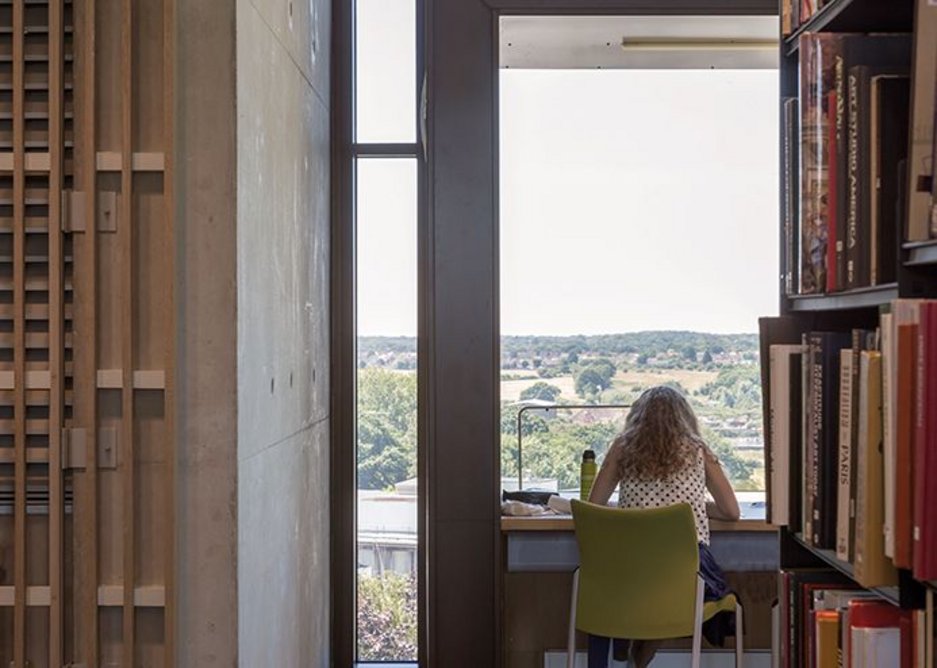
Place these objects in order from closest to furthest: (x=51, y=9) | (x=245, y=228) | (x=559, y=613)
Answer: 1. (x=51, y=9)
2. (x=245, y=228)
3. (x=559, y=613)

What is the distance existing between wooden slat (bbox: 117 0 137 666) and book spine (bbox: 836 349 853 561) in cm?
175

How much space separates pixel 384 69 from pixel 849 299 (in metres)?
3.63

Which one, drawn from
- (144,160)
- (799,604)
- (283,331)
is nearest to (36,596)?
(144,160)

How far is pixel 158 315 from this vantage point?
10.3 feet

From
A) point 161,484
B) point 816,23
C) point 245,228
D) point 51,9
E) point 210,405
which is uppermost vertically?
point 51,9

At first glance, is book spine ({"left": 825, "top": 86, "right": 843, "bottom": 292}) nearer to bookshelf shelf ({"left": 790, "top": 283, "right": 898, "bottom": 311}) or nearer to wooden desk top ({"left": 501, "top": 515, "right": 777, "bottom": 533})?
bookshelf shelf ({"left": 790, "top": 283, "right": 898, "bottom": 311})

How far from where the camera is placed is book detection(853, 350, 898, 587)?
6.09 feet

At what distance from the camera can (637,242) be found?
16.9 ft

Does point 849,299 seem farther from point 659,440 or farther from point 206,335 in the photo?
point 659,440

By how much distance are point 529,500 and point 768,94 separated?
1.98 metres

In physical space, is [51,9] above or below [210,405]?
above

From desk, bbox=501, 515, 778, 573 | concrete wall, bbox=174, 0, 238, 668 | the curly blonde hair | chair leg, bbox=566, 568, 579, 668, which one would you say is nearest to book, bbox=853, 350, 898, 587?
concrete wall, bbox=174, 0, 238, 668

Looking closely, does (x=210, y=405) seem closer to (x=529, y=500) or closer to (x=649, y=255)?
(x=529, y=500)

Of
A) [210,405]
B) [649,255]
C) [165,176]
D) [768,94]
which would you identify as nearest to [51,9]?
[165,176]
